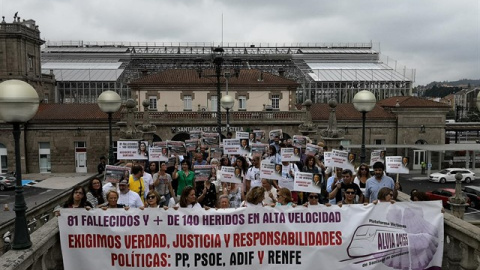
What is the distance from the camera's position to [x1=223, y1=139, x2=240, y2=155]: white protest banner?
12.7 meters

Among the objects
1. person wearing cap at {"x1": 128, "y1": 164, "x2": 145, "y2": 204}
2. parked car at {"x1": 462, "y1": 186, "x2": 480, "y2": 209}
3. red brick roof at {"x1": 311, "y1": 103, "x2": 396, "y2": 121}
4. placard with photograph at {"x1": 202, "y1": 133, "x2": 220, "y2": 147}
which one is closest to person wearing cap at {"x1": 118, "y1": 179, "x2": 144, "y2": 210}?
person wearing cap at {"x1": 128, "y1": 164, "x2": 145, "y2": 204}

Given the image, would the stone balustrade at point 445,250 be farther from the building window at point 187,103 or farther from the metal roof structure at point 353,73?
the metal roof structure at point 353,73

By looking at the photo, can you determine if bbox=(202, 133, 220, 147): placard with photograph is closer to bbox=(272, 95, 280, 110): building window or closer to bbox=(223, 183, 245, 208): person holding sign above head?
bbox=(223, 183, 245, 208): person holding sign above head

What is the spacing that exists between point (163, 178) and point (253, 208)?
3.13 m

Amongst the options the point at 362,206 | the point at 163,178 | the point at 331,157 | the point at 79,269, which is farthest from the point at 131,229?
Answer: the point at 331,157

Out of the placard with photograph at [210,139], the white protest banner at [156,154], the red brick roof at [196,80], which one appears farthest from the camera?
the red brick roof at [196,80]

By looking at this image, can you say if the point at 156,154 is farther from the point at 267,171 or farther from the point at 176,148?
the point at 267,171

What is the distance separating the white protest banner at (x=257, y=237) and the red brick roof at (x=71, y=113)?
31.4m

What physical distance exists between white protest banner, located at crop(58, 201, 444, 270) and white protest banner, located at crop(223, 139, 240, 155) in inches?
258

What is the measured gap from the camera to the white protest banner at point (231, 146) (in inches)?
500

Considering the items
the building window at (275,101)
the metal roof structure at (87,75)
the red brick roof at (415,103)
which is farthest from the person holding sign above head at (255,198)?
the metal roof structure at (87,75)

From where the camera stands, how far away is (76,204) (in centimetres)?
657

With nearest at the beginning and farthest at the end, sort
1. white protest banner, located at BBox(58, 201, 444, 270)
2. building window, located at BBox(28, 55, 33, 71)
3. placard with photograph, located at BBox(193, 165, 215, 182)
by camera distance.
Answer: white protest banner, located at BBox(58, 201, 444, 270) < placard with photograph, located at BBox(193, 165, 215, 182) < building window, located at BBox(28, 55, 33, 71)

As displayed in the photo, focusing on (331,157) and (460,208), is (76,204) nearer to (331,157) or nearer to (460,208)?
(331,157)
